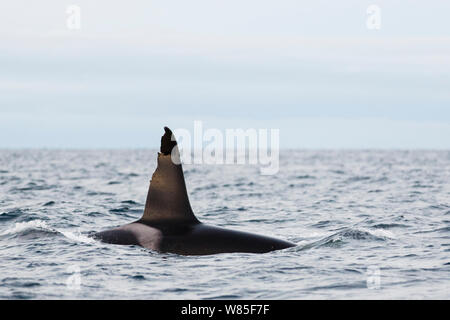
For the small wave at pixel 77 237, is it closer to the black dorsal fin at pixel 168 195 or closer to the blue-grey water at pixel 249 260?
the blue-grey water at pixel 249 260

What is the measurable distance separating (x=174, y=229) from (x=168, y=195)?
2.49ft

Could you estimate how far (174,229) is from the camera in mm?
15445

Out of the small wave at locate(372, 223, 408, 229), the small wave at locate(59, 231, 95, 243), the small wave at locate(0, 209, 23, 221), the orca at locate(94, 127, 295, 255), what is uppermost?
the orca at locate(94, 127, 295, 255)

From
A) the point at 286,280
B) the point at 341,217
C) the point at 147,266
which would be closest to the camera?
the point at 286,280

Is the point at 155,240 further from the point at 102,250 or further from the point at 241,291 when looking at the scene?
the point at 241,291

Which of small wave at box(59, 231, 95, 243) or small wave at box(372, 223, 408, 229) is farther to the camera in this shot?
small wave at box(372, 223, 408, 229)

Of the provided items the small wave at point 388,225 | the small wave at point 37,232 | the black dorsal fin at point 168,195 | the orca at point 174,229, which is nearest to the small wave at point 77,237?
the small wave at point 37,232

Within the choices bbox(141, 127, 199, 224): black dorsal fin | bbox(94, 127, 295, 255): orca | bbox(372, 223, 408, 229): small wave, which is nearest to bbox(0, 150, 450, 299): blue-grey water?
bbox(372, 223, 408, 229): small wave

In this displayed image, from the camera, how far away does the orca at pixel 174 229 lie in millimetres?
15039

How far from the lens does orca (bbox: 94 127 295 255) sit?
1504 centimetres

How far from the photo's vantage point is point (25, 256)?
51.0 feet

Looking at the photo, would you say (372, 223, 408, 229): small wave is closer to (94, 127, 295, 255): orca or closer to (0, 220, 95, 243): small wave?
(94, 127, 295, 255): orca
